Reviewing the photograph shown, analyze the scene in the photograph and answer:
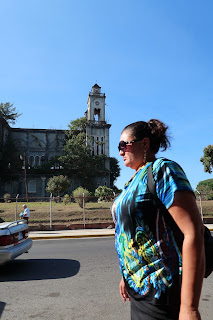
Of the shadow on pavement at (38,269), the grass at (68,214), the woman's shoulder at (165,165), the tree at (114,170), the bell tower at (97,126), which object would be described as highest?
the bell tower at (97,126)

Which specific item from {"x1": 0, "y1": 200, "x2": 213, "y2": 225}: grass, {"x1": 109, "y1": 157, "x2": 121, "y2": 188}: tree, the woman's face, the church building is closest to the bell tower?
the church building

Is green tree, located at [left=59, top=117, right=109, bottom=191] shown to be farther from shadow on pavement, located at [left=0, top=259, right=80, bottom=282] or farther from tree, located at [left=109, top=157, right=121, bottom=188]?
shadow on pavement, located at [left=0, top=259, right=80, bottom=282]

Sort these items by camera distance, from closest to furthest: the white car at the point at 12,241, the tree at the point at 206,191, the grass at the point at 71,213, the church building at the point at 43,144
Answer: the white car at the point at 12,241, the grass at the point at 71,213, the tree at the point at 206,191, the church building at the point at 43,144

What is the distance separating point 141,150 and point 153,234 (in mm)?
587

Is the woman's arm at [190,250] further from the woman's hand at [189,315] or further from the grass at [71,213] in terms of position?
the grass at [71,213]

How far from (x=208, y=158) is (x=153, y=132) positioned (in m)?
30.4

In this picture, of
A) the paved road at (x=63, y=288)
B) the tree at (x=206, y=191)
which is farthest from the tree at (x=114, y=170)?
the paved road at (x=63, y=288)

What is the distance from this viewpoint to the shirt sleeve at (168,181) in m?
1.40

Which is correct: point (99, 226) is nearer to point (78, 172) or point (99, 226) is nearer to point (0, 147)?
→ point (78, 172)

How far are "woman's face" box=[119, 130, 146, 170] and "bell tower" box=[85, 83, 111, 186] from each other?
39.5 metres

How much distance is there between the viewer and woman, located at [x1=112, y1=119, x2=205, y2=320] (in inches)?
52.2

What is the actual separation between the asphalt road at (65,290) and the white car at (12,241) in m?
0.43

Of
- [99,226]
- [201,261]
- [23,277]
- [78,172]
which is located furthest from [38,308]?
[78,172]

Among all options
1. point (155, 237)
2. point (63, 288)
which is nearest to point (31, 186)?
point (63, 288)
